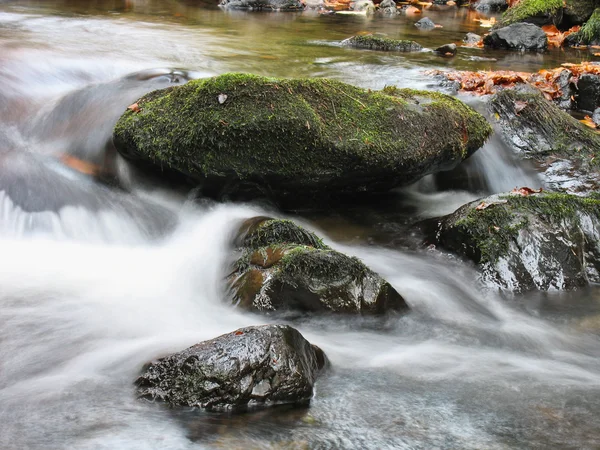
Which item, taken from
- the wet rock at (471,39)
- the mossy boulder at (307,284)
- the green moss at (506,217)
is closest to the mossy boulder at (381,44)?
the wet rock at (471,39)

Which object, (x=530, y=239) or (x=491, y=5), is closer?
(x=530, y=239)

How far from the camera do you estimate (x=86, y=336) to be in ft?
12.6

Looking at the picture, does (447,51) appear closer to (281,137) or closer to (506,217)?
(506,217)

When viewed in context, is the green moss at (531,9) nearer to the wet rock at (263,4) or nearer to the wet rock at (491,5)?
the wet rock at (491,5)

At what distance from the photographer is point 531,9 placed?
16.6 m

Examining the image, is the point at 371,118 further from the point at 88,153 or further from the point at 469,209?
the point at 88,153

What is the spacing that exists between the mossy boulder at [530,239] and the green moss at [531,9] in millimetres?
12446

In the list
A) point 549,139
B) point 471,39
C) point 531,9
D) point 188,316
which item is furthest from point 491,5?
point 188,316

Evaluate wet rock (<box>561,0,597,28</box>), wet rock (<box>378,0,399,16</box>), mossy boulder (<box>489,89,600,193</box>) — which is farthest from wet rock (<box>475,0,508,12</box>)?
mossy boulder (<box>489,89,600,193</box>)

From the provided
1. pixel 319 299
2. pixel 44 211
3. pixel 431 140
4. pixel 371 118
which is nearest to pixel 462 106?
pixel 431 140

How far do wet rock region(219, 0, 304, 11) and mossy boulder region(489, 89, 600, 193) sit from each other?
1480 cm

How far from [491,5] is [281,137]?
2070 cm

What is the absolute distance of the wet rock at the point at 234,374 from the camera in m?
3.04

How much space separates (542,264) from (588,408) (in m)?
1.82
